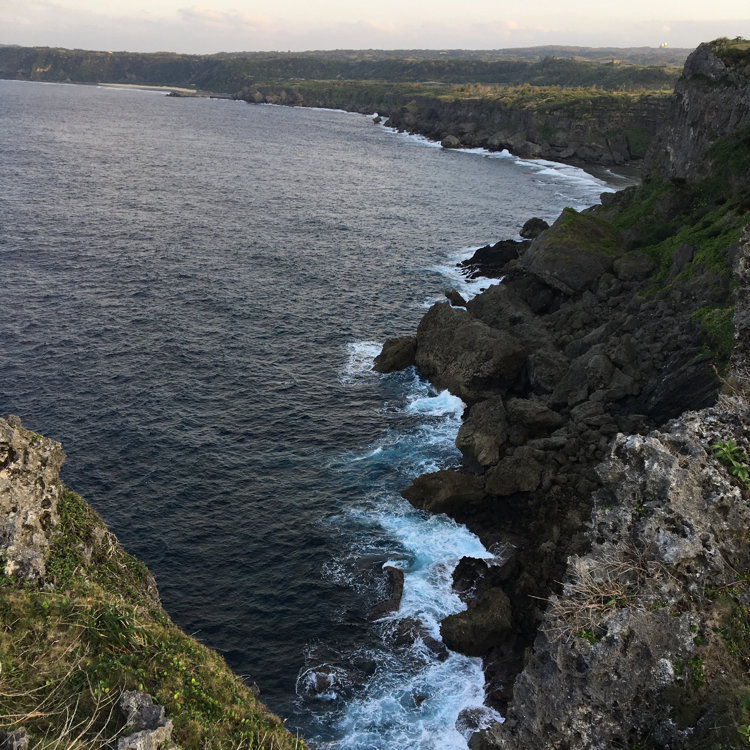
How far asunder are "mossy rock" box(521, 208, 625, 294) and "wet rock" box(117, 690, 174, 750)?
5081cm

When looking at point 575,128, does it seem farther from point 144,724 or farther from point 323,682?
point 144,724

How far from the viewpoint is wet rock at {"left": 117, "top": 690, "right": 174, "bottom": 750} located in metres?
14.9

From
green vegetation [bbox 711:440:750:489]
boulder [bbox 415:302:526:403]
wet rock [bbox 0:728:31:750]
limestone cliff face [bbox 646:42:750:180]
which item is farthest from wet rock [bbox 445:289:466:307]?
wet rock [bbox 0:728:31:750]

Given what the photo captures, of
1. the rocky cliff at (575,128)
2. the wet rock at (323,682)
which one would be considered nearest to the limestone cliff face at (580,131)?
the rocky cliff at (575,128)

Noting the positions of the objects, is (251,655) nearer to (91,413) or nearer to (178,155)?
(91,413)

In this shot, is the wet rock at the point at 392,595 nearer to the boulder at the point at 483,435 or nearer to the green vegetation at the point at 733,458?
the boulder at the point at 483,435

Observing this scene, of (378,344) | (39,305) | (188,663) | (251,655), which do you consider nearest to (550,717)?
(188,663)

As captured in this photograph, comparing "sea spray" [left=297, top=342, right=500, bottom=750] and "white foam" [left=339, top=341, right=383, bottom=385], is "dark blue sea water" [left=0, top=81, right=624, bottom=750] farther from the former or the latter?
"white foam" [left=339, top=341, right=383, bottom=385]

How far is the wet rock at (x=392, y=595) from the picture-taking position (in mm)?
31688

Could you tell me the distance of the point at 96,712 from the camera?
15727 millimetres

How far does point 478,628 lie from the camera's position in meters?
29.2

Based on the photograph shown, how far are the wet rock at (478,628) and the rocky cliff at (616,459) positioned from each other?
0.09 metres

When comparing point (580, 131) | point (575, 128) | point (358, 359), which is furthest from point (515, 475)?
point (575, 128)

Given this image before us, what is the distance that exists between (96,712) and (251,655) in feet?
48.2
